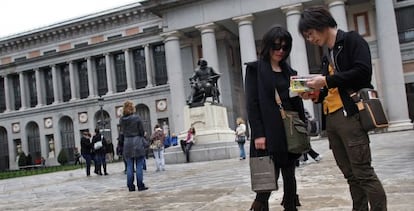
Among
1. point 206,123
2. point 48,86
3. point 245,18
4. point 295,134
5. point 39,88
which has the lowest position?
point 295,134

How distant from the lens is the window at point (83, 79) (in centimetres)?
4766

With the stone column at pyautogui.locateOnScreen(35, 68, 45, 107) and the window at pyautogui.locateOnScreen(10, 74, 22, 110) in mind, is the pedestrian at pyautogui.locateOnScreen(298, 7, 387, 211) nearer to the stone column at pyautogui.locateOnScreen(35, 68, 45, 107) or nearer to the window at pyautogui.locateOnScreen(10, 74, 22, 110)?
the stone column at pyautogui.locateOnScreen(35, 68, 45, 107)

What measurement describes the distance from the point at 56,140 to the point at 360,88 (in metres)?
47.6

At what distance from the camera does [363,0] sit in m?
33.4

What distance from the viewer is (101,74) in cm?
4678

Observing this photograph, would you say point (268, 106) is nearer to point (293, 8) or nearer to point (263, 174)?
point (263, 174)

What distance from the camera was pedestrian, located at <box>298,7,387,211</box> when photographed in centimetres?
329

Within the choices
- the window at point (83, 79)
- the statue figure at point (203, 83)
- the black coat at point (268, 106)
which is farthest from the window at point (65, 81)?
the black coat at point (268, 106)

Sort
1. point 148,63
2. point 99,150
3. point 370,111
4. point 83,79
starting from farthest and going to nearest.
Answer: point 83,79, point 148,63, point 99,150, point 370,111

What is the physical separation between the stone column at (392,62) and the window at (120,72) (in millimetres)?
25123

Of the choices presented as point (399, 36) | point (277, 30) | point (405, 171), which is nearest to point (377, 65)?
point (399, 36)

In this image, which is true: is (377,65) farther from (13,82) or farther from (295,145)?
(13,82)

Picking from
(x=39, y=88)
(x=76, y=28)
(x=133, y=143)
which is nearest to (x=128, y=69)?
(x=76, y=28)

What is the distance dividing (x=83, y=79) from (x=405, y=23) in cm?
3168
